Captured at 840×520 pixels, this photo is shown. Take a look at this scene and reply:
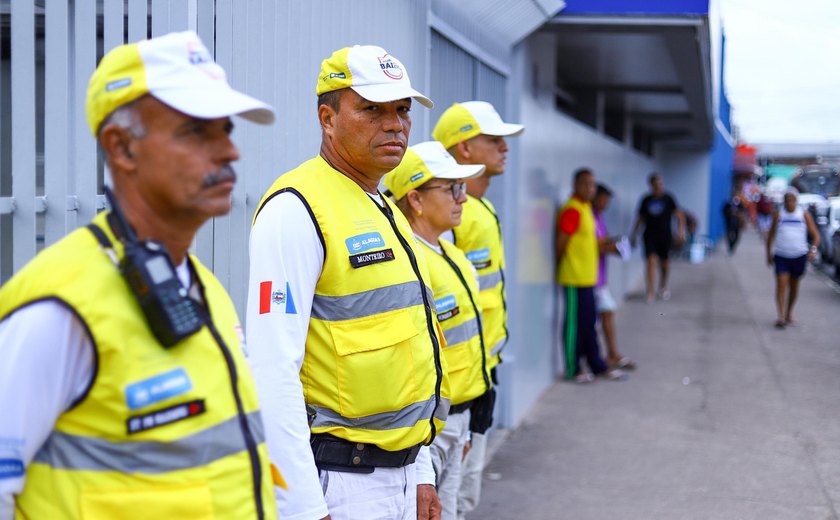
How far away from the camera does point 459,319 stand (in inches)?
143

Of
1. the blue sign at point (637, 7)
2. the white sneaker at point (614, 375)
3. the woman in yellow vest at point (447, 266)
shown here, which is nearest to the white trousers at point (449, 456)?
the woman in yellow vest at point (447, 266)

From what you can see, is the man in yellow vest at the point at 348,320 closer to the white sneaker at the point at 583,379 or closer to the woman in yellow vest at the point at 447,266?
the woman in yellow vest at the point at 447,266

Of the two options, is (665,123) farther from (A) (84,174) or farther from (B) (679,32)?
(A) (84,174)

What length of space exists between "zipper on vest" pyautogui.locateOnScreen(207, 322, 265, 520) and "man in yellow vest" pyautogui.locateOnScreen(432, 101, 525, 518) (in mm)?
2539

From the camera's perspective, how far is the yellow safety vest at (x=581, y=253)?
9.06 meters

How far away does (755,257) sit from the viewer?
28109 mm

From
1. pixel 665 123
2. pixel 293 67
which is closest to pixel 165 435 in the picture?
pixel 293 67

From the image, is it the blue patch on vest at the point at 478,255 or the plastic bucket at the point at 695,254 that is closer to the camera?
the blue patch on vest at the point at 478,255

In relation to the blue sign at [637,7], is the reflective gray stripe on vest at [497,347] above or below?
below

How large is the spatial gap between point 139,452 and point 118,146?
1.74 ft

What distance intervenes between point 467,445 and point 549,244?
203 inches

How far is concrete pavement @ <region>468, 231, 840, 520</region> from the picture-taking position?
19.3 ft

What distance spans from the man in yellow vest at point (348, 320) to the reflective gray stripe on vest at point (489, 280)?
4.58 ft

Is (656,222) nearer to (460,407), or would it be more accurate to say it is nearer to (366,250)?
(460,407)
